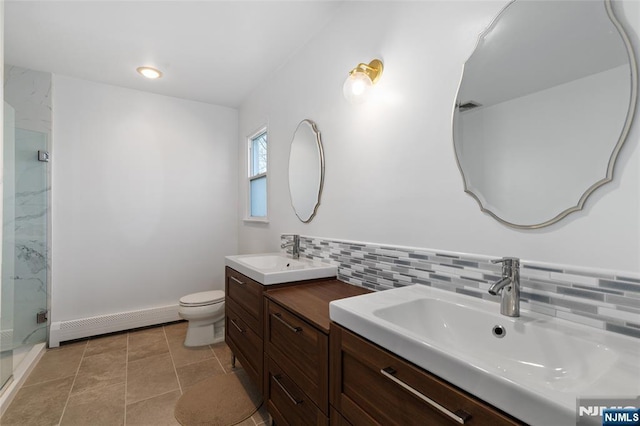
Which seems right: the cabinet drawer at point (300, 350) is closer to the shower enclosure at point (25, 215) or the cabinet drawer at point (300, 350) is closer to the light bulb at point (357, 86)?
the light bulb at point (357, 86)

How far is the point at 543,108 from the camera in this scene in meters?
0.95


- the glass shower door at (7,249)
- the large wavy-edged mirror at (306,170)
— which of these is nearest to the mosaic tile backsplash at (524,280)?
the large wavy-edged mirror at (306,170)

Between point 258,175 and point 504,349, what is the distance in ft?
8.65

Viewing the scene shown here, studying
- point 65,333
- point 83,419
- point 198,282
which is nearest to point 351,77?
point 83,419

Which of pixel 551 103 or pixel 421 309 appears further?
pixel 421 309

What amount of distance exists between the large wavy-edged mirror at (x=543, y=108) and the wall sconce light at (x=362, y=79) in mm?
524

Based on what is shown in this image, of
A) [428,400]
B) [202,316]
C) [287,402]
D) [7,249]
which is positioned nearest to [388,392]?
[428,400]

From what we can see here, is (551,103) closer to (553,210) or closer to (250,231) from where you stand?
(553,210)

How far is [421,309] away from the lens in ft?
3.60

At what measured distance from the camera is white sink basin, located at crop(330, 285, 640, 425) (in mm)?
529

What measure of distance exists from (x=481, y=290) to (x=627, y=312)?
384mm

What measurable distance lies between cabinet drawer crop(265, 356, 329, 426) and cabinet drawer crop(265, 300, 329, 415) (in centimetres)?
3

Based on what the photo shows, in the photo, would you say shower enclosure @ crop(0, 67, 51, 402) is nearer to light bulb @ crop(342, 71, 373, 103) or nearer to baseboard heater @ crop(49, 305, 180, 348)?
baseboard heater @ crop(49, 305, 180, 348)

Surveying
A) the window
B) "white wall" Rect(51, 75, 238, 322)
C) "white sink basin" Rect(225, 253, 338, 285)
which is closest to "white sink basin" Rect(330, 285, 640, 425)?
"white sink basin" Rect(225, 253, 338, 285)
